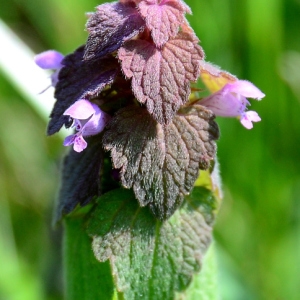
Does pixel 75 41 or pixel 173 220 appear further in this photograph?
pixel 75 41

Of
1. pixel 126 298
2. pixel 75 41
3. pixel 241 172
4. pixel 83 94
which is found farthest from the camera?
pixel 75 41

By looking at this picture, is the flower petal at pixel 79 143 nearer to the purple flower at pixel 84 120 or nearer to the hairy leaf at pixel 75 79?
the purple flower at pixel 84 120

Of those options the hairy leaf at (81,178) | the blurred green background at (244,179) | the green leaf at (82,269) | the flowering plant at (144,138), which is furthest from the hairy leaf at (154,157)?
the blurred green background at (244,179)

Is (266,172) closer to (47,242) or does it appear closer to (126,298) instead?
(47,242)

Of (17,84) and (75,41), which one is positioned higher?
(17,84)

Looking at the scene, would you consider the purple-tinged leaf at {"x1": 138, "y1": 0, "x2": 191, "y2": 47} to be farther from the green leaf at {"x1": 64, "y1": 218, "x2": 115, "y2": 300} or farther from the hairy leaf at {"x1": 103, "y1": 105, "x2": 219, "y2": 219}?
the green leaf at {"x1": 64, "y1": 218, "x2": 115, "y2": 300}

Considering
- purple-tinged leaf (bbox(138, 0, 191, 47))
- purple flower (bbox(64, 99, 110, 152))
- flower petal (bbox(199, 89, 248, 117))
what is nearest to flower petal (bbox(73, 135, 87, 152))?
purple flower (bbox(64, 99, 110, 152))

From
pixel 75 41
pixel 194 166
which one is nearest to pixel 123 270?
pixel 194 166

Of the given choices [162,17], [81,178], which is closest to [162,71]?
[162,17]
